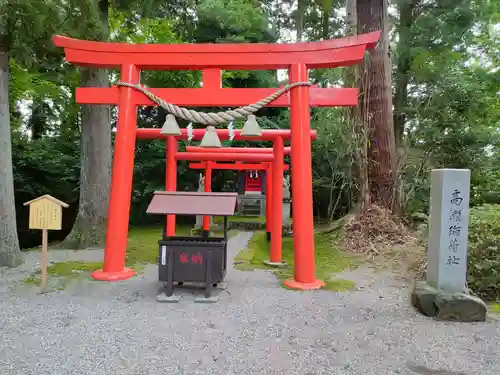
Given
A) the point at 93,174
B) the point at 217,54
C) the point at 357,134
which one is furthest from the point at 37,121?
the point at 357,134

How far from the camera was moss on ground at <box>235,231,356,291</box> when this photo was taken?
5742 millimetres

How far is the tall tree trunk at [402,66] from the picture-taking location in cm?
1246

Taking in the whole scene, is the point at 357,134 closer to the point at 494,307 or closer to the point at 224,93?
the point at 224,93

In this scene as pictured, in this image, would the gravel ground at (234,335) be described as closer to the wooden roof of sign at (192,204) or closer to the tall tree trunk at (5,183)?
the wooden roof of sign at (192,204)

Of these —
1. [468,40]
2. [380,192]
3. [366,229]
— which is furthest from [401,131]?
[366,229]

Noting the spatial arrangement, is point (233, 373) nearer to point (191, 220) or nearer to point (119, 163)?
point (119, 163)

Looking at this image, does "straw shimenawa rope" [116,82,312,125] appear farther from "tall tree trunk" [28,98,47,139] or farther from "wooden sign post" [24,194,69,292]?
"tall tree trunk" [28,98,47,139]

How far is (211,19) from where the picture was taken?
14148 mm

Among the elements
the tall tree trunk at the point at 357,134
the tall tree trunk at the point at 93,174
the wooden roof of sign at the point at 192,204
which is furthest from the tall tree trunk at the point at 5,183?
the tall tree trunk at the point at 357,134

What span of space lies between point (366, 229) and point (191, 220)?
8.58 meters

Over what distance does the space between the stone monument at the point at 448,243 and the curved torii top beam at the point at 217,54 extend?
6.95 ft

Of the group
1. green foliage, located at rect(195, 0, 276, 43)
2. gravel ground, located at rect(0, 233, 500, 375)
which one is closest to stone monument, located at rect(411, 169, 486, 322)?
gravel ground, located at rect(0, 233, 500, 375)

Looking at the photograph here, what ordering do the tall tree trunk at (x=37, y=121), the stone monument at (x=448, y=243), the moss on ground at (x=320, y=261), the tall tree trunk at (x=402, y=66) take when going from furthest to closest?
the tall tree trunk at (x=37, y=121)
the tall tree trunk at (x=402, y=66)
the moss on ground at (x=320, y=261)
the stone monument at (x=448, y=243)

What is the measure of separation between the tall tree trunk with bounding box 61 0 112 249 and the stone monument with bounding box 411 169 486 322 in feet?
21.7
